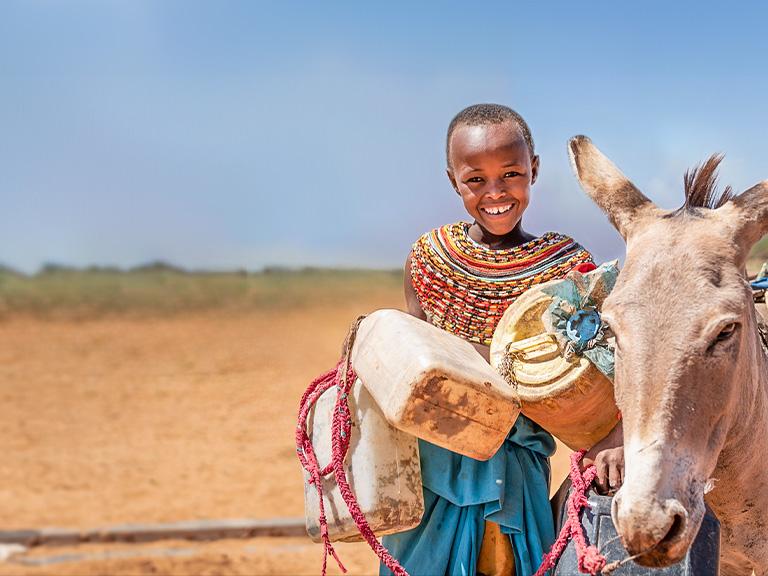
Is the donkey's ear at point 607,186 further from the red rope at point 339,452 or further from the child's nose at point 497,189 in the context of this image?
the red rope at point 339,452

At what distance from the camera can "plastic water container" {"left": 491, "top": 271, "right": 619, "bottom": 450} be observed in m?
2.89

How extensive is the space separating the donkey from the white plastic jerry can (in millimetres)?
1034

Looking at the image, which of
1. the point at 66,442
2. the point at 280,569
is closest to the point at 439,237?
the point at 280,569

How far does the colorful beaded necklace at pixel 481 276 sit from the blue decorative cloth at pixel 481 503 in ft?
1.46

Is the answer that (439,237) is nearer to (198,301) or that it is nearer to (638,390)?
(638,390)

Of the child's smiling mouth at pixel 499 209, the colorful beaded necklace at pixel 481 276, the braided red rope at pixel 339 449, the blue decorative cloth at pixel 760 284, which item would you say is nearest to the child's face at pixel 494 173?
the child's smiling mouth at pixel 499 209

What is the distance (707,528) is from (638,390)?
1.96 feet

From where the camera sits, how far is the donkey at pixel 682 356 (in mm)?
2178

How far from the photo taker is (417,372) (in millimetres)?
2764

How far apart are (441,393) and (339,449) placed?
60cm

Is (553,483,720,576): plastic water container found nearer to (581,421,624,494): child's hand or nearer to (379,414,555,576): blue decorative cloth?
(581,421,624,494): child's hand

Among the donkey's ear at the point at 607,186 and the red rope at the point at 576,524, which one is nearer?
the red rope at the point at 576,524

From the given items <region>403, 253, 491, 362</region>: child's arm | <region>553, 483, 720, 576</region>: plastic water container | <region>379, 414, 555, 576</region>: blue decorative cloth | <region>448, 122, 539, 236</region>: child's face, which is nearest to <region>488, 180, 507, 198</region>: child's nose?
<region>448, 122, 539, 236</region>: child's face

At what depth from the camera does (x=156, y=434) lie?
1259 centimetres
